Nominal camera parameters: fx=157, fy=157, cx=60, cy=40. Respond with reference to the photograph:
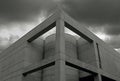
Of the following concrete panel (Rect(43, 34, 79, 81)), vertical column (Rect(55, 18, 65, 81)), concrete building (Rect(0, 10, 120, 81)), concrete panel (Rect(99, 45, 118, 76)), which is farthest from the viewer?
concrete panel (Rect(99, 45, 118, 76))

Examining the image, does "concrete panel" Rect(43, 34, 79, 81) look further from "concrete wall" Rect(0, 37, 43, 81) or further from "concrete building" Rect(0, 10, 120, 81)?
"concrete wall" Rect(0, 37, 43, 81)

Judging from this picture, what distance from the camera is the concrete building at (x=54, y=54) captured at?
68.3 ft

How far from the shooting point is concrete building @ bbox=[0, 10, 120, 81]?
2083cm

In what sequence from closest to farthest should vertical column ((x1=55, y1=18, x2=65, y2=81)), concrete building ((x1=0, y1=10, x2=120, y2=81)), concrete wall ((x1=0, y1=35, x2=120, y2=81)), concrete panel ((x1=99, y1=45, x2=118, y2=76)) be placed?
vertical column ((x1=55, y1=18, x2=65, y2=81)) < concrete building ((x1=0, y1=10, x2=120, y2=81)) < concrete wall ((x1=0, y1=35, x2=120, y2=81)) < concrete panel ((x1=99, y1=45, x2=118, y2=76))

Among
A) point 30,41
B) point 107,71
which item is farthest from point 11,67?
point 107,71

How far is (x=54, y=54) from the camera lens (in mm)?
23469

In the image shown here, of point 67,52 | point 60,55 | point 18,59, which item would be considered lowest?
point 60,55

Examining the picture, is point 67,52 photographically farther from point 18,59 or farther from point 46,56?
point 18,59

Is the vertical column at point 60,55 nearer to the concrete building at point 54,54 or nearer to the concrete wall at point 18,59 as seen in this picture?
the concrete building at point 54,54

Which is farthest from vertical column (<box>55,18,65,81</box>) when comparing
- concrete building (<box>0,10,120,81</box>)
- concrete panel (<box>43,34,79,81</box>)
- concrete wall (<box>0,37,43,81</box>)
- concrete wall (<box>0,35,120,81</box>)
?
concrete wall (<box>0,37,43,81</box>)

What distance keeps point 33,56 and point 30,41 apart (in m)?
2.48

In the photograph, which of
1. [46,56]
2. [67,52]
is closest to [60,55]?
[67,52]

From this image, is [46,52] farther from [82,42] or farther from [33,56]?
[82,42]

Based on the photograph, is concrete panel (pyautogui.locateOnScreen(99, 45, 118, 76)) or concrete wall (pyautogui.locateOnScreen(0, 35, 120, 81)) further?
concrete panel (pyautogui.locateOnScreen(99, 45, 118, 76))
